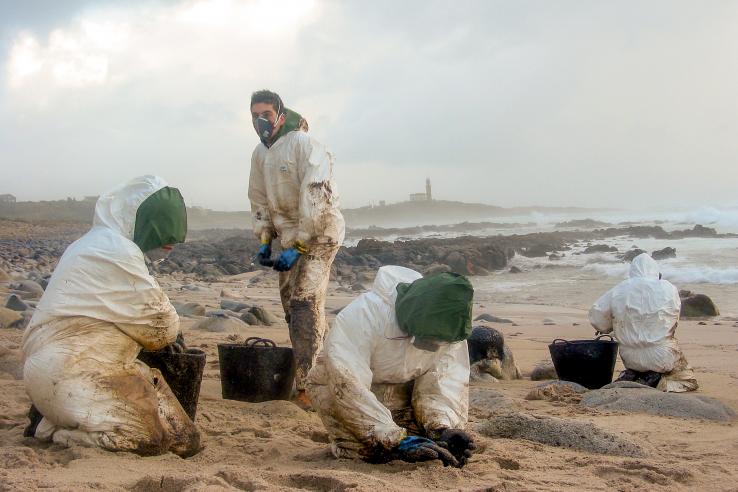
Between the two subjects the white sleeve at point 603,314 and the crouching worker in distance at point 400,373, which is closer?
the crouching worker in distance at point 400,373

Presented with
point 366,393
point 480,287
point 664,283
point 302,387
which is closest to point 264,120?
point 302,387

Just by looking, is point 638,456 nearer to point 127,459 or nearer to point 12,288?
point 127,459

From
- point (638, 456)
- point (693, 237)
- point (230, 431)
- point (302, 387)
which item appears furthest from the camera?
point (693, 237)

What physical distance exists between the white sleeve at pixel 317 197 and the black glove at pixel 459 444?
2.11m

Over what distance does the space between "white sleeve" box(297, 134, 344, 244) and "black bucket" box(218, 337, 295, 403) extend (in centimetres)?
79

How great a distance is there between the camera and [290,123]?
18.5 ft

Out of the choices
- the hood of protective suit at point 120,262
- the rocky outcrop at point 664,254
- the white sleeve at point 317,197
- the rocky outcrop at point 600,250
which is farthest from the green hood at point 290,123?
the rocky outcrop at point 600,250

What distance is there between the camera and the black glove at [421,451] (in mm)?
3441

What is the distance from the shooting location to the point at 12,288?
11570 mm

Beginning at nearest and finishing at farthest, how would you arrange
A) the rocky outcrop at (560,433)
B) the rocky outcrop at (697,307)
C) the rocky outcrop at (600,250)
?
the rocky outcrop at (560,433), the rocky outcrop at (697,307), the rocky outcrop at (600,250)

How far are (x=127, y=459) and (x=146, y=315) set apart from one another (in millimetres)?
657

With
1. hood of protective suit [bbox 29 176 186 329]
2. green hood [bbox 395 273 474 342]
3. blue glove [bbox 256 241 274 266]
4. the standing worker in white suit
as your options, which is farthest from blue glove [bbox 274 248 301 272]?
green hood [bbox 395 273 474 342]

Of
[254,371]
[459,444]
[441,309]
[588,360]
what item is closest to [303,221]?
[254,371]

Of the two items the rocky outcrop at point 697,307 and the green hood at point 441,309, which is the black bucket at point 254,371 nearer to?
the green hood at point 441,309
